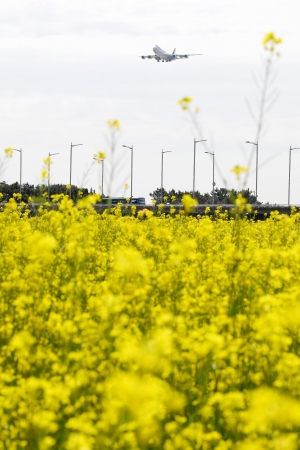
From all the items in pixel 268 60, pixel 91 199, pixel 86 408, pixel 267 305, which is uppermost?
pixel 268 60

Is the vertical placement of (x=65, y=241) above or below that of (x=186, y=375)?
above

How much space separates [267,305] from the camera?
12.9 ft

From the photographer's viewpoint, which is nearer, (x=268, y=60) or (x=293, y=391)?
(x=293, y=391)

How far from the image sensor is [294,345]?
4.21 m

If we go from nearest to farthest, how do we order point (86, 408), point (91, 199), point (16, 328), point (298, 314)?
point (298, 314)
point (86, 408)
point (16, 328)
point (91, 199)

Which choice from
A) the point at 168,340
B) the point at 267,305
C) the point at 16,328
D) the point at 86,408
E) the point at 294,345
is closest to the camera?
the point at 168,340

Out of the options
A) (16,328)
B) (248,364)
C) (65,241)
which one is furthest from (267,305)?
(65,241)

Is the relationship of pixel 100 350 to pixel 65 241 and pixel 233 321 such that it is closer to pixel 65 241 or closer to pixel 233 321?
pixel 233 321

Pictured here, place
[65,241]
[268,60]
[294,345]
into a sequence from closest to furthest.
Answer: [294,345] → [268,60] → [65,241]

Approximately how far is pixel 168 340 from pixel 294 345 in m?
1.76

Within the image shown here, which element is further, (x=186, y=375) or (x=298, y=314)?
(x=186, y=375)

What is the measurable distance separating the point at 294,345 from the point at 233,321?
390 millimetres

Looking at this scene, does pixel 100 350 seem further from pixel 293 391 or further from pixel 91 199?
pixel 91 199

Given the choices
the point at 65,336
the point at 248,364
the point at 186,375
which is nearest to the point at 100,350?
the point at 65,336
